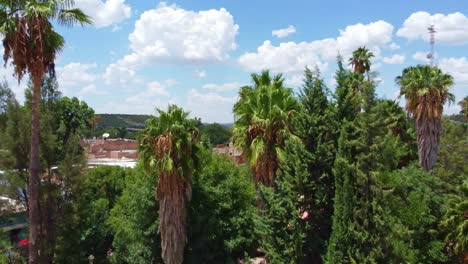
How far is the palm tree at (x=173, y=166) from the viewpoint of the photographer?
15.8m

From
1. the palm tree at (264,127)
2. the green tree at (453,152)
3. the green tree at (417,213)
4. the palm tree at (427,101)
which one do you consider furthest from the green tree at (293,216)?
the green tree at (453,152)

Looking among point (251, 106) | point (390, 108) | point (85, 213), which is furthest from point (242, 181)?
point (390, 108)

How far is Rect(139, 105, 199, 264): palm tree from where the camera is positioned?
620 inches

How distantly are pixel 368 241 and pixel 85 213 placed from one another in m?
14.9

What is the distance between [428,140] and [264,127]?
14.0 meters

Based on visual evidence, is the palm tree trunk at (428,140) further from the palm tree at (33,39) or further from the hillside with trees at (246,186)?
the palm tree at (33,39)

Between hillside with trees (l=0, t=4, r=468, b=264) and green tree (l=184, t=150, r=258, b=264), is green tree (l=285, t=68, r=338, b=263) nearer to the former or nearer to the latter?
hillside with trees (l=0, t=4, r=468, b=264)

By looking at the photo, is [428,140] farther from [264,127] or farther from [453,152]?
[264,127]

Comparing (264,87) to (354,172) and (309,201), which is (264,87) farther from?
(354,172)

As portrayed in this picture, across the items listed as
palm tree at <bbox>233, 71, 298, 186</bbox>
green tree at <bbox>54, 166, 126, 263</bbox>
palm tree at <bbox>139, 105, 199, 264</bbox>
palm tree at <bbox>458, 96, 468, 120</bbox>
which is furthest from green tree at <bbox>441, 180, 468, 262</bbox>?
palm tree at <bbox>458, 96, 468, 120</bbox>

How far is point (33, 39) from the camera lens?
16.2m

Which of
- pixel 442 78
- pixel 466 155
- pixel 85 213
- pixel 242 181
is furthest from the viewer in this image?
pixel 466 155

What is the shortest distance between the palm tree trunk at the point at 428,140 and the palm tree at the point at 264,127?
12.0 metres

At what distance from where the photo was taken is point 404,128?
93.6ft
